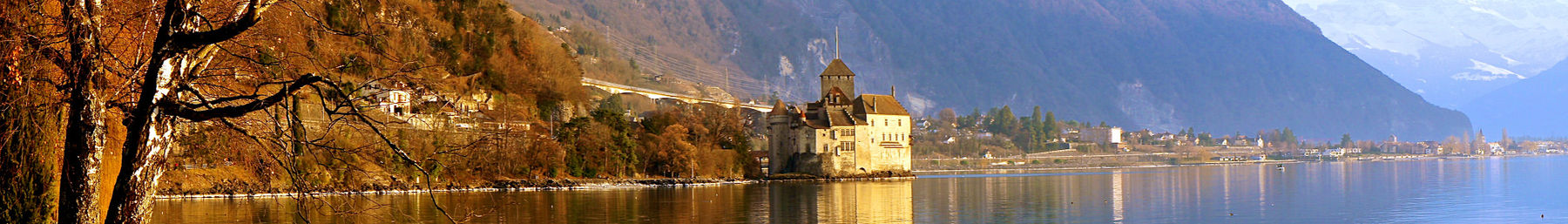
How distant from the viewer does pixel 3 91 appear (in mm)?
11836

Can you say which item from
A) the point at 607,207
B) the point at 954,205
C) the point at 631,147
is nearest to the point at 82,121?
the point at 607,207

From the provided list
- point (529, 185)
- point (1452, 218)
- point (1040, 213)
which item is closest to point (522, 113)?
point (529, 185)

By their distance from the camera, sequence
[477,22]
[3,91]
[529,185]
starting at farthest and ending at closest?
[477,22]
[529,185]
[3,91]

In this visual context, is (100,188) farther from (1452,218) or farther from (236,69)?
(1452,218)

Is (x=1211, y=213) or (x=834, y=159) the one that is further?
(x=834, y=159)

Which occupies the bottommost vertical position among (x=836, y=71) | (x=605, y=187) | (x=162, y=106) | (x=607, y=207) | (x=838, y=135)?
(x=607, y=207)

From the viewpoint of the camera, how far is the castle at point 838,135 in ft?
366

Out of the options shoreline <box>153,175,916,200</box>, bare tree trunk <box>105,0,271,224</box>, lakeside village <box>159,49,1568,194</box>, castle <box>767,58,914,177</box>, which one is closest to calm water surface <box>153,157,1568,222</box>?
shoreline <box>153,175,916,200</box>

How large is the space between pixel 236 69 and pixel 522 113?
79.9m

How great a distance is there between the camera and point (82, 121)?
11961 mm

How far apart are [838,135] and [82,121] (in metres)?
100

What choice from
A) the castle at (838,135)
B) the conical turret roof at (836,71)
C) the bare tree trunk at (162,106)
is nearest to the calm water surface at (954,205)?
the castle at (838,135)

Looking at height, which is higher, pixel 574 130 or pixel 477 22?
pixel 477 22

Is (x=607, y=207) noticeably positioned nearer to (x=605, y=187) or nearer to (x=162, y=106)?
(x=605, y=187)
